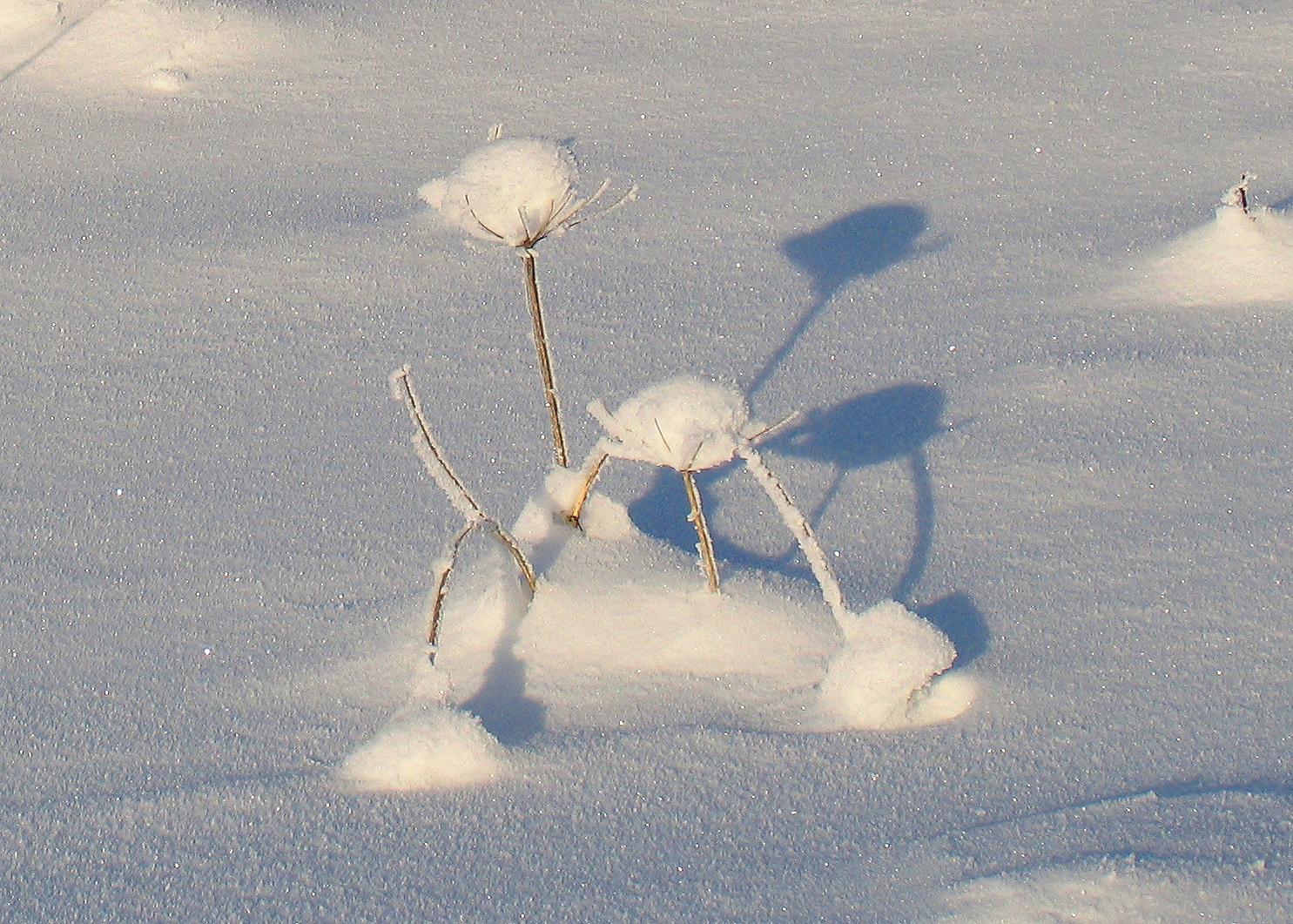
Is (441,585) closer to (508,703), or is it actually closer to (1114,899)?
(508,703)

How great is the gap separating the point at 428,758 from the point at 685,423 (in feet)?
1.52

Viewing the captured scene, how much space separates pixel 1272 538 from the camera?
1.96 meters

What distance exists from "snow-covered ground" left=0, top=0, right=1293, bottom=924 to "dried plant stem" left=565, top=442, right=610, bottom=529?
33mm

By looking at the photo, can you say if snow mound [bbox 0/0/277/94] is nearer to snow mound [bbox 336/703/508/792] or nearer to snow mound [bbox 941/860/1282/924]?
snow mound [bbox 336/703/508/792]

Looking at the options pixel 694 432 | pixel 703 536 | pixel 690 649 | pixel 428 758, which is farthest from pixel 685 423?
pixel 428 758

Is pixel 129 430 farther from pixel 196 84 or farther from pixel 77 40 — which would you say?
pixel 77 40

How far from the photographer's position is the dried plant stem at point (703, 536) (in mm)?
1703

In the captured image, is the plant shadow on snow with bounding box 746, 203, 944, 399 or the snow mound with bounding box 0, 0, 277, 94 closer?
the plant shadow on snow with bounding box 746, 203, 944, 399

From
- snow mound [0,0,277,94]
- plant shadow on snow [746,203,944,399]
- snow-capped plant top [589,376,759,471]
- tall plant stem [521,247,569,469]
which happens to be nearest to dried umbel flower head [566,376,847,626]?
snow-capped plant top [589,376,759,471]

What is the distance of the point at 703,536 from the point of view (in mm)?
1755

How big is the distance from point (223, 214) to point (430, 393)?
91 cm

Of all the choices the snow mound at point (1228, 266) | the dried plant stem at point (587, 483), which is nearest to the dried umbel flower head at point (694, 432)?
the dried plant stem at point (587, 483)

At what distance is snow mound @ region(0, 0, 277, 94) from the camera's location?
3.70 meters

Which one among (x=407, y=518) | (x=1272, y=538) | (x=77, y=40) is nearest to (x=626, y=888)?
(x=407, y=518)
